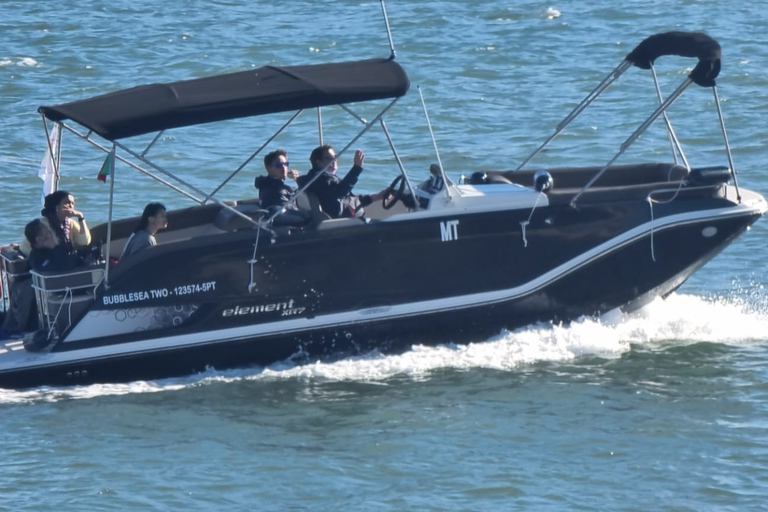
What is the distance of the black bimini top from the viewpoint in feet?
31.6

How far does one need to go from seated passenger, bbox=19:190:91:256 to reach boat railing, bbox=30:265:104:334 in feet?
1.13

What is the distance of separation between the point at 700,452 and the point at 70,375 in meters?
4.56

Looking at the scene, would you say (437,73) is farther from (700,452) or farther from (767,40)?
(700,452)

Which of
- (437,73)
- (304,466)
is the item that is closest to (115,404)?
(304,466)

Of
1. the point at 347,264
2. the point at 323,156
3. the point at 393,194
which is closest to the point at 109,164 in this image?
the point at 323,156

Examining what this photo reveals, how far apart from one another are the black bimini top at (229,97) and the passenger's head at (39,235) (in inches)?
35.6

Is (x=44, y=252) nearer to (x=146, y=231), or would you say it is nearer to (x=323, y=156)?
(x=146, y=231)

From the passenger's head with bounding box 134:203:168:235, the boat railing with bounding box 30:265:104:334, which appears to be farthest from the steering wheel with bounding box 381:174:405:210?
the boat railing with bounding box 30:265:104:334

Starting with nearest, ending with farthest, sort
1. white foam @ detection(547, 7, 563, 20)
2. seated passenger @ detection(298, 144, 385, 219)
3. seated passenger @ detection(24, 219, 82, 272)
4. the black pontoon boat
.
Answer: the black pontoon boat
seated passenger @ detection(24, 219, 82, 272)
seated passenger @ detection(298, 144, 385, 219)
white foam @ detection(547, 7, 563, 20)

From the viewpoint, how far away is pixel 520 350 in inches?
421

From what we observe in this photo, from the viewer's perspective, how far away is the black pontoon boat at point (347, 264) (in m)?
9.99

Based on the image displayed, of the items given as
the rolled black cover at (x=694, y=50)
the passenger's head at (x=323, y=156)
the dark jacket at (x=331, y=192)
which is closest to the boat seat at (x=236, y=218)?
the dark jacket at (x=331, y=192)

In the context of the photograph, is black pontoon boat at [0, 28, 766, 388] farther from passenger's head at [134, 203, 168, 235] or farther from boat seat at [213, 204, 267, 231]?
passenger's head at [134, 203, 168, 235]

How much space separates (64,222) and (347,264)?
2232mm
